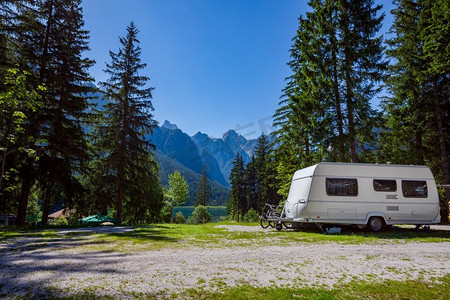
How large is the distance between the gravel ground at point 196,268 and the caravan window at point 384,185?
14.2ft

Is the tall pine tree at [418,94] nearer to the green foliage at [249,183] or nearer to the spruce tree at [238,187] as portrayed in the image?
the green foliage at [249,183]

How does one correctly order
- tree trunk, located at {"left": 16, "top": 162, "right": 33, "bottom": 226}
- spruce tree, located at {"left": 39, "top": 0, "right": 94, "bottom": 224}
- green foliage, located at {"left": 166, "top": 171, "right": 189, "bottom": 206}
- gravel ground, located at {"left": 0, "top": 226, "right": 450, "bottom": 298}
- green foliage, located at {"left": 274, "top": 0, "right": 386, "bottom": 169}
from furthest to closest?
green foliage, located at {"left": 166, "top": 171, "right": 189, "bottom": 206} → green foliage, located at {"left": 274, "top": 0, "right": 386, "bottom": 169} → spruce tree, located at {"left": 39, "top": 0, "right": 94, "bottom": 224} → tree trunk, located at {"left": 16, "top": 162, "right": 33, "bottom": 226} → gravel ground, located at {"left": 0, "top": 226, "right": 450, "bottom": 298}

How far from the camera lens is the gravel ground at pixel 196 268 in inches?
165

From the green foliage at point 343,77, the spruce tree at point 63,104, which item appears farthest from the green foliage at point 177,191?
the green foliage at point 343,77

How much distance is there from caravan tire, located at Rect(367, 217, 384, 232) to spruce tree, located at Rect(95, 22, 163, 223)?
54.0 ft

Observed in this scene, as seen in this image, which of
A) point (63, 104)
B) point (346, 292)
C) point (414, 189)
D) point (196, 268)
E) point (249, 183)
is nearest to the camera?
point (346, 292)

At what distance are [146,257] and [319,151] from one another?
14013 mm

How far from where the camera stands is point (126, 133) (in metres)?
19.8

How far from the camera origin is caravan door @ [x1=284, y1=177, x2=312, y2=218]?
Result: 11.4m

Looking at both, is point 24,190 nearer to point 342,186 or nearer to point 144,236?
point 144,236

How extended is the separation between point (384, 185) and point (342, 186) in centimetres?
212

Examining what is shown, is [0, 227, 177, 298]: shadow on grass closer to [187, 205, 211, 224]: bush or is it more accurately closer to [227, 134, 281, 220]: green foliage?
[187, 205, 211, 224]: bush

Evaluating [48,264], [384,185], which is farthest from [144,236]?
[384,185]

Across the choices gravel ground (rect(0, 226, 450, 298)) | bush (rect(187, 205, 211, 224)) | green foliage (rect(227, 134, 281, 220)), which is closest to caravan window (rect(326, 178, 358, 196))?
gravel ground (rect(0, 226, 450, 298))
